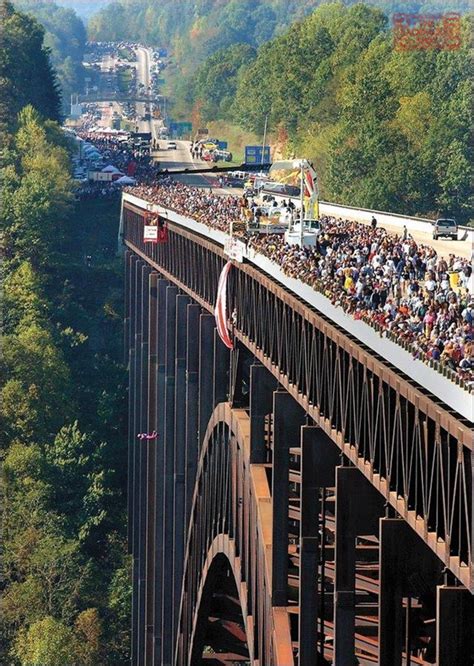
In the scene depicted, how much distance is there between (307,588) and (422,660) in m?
7.26

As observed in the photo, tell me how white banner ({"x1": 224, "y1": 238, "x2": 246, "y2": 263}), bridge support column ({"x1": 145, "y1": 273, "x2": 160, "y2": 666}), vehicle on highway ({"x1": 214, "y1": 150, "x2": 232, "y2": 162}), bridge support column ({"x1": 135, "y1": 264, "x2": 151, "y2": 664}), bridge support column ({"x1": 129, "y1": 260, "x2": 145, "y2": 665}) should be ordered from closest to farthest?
white banner ({"x1": 224, "y1": 238, "x2": 246, "y2": 263}) < bridge support column ({"x1": 145, "y1": 273, "x2": 160, "y2": 666}) < bridge support column ({"x1": 135, "y1": 264, "x2": 151, "y2": 664}) < bridge support column ({"x1": 129, "y1": 260, "x2": 145, "y2": 665}) < vehicle on highway ({"x1": 214, "y1": 150, "x2": 232, "y2": 162})

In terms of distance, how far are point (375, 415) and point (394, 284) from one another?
778 centimetres

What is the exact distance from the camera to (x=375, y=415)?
35.0 m

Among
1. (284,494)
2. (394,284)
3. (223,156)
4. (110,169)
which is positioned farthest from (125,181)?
(394,284)

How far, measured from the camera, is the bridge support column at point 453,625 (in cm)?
2762

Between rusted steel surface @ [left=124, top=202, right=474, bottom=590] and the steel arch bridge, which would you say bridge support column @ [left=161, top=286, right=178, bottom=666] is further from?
rusted steel surface @ [left=124, top=202, right=474, bottom=590]

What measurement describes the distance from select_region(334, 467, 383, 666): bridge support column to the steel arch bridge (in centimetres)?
4

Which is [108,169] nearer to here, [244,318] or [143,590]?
[143,590]

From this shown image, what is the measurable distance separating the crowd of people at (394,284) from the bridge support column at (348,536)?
263 cm

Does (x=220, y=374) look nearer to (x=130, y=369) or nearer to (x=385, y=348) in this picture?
(x=385, y=348)

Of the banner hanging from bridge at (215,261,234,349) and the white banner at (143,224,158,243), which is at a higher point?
the banner hanging from bridge at (215,261,234,349)

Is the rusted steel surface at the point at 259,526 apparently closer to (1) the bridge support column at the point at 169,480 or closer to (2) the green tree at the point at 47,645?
(1) the bridge support column at the point at 169,480

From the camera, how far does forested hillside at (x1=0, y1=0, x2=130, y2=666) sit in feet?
307

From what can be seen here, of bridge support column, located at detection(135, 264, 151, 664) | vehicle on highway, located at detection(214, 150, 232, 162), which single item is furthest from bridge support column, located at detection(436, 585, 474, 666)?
vehicle on highway, located at detection(214, 150, 232, 162)
